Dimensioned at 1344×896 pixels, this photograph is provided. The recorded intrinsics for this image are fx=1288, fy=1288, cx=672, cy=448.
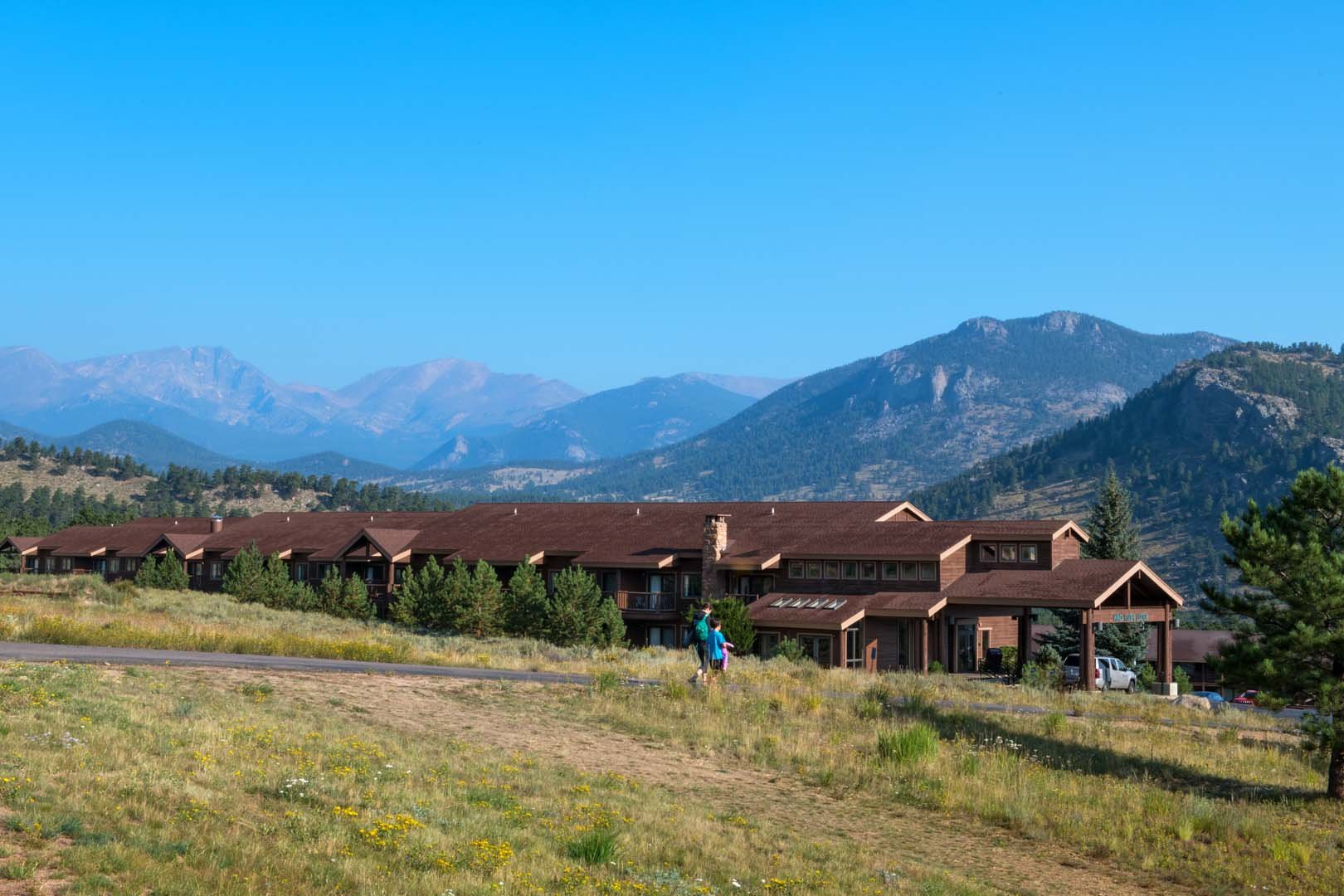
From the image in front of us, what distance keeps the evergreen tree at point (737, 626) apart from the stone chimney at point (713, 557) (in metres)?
6.14

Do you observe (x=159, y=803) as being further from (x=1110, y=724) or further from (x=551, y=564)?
(x=551, y=564)

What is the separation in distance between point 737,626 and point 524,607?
31.9 feet

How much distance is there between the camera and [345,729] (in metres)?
19.8

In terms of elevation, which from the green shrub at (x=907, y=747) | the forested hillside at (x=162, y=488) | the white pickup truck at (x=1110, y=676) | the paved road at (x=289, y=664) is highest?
the forested hillside at (x=162, y=488)

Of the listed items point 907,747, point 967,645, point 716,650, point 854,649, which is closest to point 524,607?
point 854,649

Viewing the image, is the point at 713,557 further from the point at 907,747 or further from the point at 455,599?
the point at 907,747

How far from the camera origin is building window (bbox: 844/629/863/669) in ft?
160

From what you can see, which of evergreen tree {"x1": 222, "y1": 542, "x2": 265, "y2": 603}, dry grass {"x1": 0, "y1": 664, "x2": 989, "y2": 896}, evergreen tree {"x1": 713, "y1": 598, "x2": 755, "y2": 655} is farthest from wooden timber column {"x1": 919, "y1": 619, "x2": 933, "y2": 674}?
evergreen tree {"x1": 222, "y1": 542, "x2": 265, "y2": 603}

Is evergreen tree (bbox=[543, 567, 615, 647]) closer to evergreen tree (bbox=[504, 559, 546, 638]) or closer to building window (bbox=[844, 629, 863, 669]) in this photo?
evergreen tree (bbox=[504, 559, 546, 638])

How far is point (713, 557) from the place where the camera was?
183ft

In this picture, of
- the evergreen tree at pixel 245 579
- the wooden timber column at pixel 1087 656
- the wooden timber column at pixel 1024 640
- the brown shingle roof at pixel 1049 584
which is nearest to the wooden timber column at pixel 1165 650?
the brown shingle roof at pixel 1049 584

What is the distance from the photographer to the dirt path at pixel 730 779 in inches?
630

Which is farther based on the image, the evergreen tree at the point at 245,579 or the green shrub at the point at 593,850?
the evergreen tree at the point at 245,579

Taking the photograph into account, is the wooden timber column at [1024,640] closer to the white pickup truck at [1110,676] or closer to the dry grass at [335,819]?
the white pickup truck at [1110,676]
